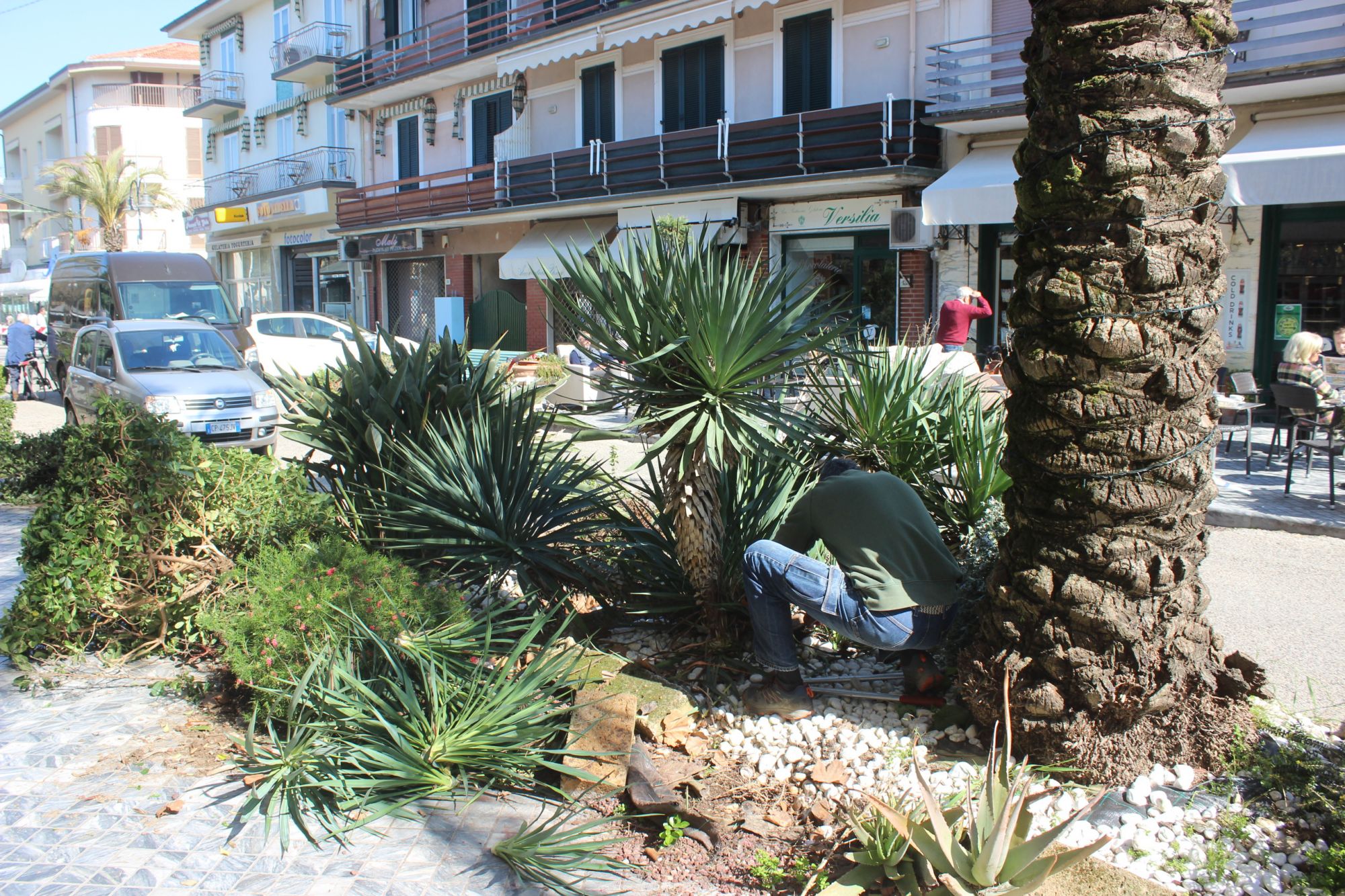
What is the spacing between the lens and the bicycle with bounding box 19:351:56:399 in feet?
66.6

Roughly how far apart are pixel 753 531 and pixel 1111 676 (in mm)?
1834

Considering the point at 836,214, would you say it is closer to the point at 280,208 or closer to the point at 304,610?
the point at 304,610

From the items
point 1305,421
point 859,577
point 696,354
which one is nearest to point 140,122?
point 1305,421

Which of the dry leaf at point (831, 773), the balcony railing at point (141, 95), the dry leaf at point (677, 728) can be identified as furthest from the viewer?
the balcony railing at point (141, 95)

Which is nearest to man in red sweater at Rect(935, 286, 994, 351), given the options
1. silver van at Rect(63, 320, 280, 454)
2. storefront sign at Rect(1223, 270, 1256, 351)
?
storefront sign at Rect(1223, 270, 1256, 351)

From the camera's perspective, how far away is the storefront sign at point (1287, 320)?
13.4 m

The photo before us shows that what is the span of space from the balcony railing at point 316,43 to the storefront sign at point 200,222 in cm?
857

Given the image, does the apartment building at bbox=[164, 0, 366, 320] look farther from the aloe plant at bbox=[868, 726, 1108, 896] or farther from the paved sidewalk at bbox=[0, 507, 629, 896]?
the aloe plant at bbox=[868, 726, 1108, 896]

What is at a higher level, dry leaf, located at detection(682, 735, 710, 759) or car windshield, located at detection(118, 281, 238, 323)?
car windshield, located at detection(118, 281, 238, 323)

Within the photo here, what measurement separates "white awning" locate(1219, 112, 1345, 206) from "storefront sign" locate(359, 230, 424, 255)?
69.4ft

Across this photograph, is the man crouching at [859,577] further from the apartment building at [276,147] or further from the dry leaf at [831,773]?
the apartment building at [276,147]

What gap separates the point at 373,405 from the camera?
5.48 m

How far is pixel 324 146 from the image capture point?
33031mm

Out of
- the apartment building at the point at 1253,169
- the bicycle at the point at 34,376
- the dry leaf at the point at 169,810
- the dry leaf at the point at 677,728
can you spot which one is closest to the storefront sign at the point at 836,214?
the apartment building at the point at 1253,169
